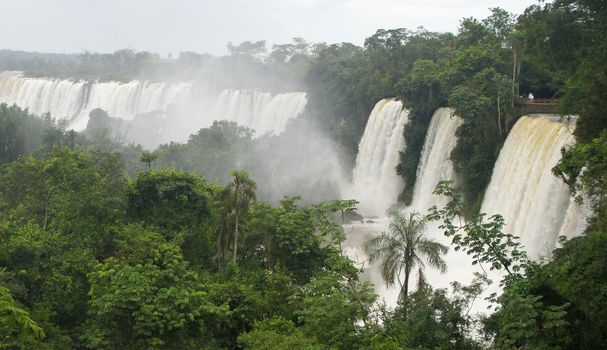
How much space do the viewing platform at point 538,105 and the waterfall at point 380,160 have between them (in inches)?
290

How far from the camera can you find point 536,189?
61.6ft

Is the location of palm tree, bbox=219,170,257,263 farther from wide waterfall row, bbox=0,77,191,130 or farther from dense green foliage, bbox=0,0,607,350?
wide waterfall row, bbox=0,77,191,130

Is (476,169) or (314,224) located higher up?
(476,169)

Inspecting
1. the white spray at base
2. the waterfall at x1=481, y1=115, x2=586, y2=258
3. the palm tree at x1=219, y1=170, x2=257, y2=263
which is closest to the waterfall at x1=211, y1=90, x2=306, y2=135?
the white spray at base

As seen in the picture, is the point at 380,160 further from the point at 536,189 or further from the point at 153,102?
the point at 153,102

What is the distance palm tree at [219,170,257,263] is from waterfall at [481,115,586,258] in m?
7.82

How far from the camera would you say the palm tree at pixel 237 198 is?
17866 millimetres

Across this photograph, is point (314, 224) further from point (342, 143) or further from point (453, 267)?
point (342, 143)

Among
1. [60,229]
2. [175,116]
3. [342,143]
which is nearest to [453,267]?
[60,229]

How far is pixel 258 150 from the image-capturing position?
41375 mm

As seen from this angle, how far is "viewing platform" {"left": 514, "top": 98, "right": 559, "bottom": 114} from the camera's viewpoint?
24125 mm

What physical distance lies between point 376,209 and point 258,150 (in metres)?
11.3

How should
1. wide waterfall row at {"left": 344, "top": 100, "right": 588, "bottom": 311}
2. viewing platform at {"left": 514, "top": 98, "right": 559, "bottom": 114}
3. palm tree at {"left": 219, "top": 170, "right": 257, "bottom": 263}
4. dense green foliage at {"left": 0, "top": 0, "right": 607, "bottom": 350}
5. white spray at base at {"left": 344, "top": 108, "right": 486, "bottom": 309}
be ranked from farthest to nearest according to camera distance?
1. white spray at base at {"left": 344, "top": 108, "right": 486, "bottom": 309}
2. viewing platform at {"left": 514, "top": 98, "right": 559, "bottom": 114}
3. palm tree at {"left": 219, "top": 170, "right": 257, "bottom": 263}
4. wide waterfall row at {"left": 344, "top": 100, "right": 588, "bottom": 311}
5. dense green foliage at {"left": 0, "top": 0, "right": 607, "bottom": 350}

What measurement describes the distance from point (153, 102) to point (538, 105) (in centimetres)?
4538
